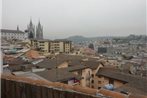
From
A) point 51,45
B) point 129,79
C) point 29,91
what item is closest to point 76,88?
point 29,91

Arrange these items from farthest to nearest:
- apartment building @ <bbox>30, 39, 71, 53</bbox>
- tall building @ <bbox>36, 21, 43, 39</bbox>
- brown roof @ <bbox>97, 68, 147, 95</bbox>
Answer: tall building @ <bbox>36, 21, 43, 39</bbox>, apartment building @ <bbox>30, 39, 71, 53</bbox>, brown roof @ <bbox>97, 68, 147, 95</bbox>

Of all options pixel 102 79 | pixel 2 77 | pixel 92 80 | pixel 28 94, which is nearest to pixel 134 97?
pixel 28 94

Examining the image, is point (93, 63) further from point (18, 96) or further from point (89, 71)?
point (18, 96)

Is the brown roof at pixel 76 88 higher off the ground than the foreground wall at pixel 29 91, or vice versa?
the brown roof at pixel 76 88

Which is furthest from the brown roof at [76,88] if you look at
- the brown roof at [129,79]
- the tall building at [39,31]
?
the tall building at [39,31]

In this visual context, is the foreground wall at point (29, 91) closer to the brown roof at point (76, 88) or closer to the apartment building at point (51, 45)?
the brown roof at point (76, 88)

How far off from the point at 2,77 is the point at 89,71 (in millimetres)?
9604

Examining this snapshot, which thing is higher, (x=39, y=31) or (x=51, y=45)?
(x=39, y=31)

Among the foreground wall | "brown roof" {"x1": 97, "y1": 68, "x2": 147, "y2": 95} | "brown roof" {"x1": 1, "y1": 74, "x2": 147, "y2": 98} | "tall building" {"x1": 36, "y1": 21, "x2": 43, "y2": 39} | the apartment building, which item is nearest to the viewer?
"brown roof" {"x1": 1, "y1": 74, "x2": 147, "y2": 98}

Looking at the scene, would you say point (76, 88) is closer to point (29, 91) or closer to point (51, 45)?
point (29, 91)

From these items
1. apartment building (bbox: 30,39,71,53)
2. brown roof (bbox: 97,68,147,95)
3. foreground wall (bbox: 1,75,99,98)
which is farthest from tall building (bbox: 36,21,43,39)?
foreground wall (bbox: 1,75,99,98)

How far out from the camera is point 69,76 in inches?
315

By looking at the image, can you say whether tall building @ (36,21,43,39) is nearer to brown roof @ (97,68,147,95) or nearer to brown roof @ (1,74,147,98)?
brown roof @ (97,68,147,95)

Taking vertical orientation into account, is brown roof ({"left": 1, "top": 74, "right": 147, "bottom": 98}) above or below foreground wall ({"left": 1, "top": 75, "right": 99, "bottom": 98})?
above
